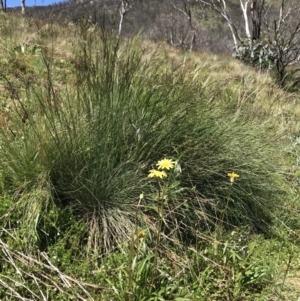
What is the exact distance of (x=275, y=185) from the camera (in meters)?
3.34

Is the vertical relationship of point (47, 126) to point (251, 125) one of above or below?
above

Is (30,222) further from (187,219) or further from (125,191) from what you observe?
(187,219)

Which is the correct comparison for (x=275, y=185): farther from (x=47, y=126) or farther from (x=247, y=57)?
(x=247, y=57)

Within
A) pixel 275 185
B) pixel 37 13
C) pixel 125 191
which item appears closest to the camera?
pixel 125 191

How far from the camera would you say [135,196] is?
2.72 metres

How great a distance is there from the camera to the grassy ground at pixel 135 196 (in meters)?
2.36

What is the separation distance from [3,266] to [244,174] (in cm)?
162

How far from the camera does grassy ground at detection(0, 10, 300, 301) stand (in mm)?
2357

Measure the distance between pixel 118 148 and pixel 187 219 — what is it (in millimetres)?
593

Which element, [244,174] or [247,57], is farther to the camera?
[247,57]

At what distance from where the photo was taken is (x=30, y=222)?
245 cm

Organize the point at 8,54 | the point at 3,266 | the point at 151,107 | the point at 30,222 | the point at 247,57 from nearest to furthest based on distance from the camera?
the point at 3,266 < the point at 30,222 < the point at 151,107 < the point at 8,54 < the point at 247,57

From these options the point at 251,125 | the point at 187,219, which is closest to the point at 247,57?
the point at 251,125

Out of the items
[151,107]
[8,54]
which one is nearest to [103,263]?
[151,107]
